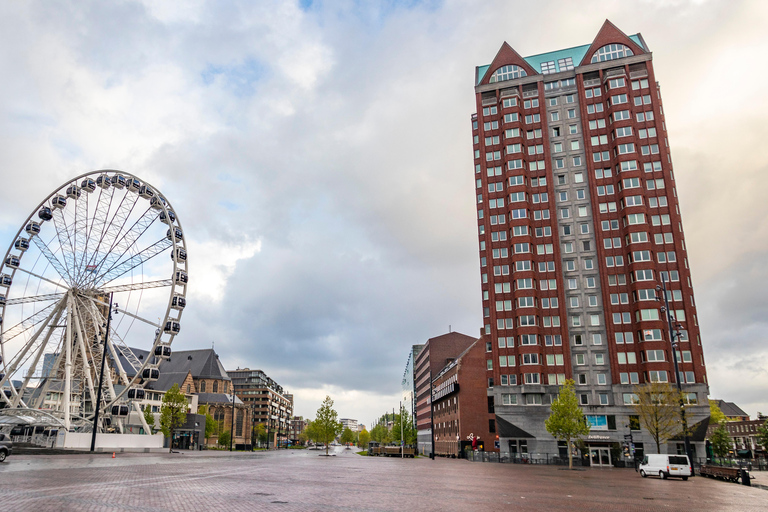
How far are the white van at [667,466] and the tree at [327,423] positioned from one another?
54.6 m

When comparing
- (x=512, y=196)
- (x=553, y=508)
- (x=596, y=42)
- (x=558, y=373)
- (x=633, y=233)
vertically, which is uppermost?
(x=596, y=42)

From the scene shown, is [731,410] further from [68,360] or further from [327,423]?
[68,360]

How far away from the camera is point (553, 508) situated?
16.7 metres

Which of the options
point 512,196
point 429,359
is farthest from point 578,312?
point 429,359

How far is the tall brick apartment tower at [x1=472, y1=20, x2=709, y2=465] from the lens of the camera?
69.2 metres

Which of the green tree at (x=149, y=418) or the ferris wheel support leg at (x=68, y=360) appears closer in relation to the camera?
the ferris wheel support leg at (x=68, y=360)

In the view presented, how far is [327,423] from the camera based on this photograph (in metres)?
85.2

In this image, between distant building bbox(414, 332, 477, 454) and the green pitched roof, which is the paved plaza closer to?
the green pitched roof

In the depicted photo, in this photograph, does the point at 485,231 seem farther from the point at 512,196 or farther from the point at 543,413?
the point at 543,413

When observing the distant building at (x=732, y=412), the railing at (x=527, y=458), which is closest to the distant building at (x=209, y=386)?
the railing at (x=527, y=458)

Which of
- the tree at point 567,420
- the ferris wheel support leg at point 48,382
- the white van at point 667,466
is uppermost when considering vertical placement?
the ferris wheel support leg at point 48,382

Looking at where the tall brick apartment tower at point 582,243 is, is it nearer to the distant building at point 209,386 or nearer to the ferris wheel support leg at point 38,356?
the ferris wheel support leg at point 38,356

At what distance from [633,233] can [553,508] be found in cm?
6402

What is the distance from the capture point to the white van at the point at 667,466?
3581 centimetres
